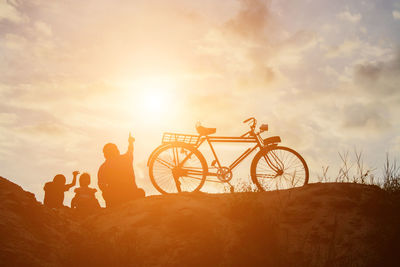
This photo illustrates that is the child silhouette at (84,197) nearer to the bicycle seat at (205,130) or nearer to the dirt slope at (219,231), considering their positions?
the dirt slope at (219,231)

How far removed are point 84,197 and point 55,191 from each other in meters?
1.11

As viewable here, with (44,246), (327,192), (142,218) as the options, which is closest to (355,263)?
(327,192)

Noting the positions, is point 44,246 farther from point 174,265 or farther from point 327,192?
point 327,192

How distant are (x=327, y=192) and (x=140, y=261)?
3.66m

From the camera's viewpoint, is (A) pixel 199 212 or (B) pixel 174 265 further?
(A) pixel 199 212

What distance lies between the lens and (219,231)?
5578 mm

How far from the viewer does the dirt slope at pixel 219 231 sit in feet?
16.5

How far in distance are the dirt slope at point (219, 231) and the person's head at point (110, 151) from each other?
205 cm

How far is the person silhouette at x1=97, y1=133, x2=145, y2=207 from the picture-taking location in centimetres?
820

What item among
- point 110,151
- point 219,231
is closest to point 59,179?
point 110,151

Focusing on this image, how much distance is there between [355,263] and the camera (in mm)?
4938

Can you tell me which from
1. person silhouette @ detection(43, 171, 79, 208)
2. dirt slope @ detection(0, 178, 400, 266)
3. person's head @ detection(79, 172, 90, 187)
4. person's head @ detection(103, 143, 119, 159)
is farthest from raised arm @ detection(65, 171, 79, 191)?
dirt slope @ detection(0, 178, 400, 266)

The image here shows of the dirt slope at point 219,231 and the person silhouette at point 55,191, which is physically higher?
the person silhouette at point 55,191

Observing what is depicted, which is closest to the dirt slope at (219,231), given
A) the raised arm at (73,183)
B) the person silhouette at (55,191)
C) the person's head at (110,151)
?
the person's head at (110,151)
